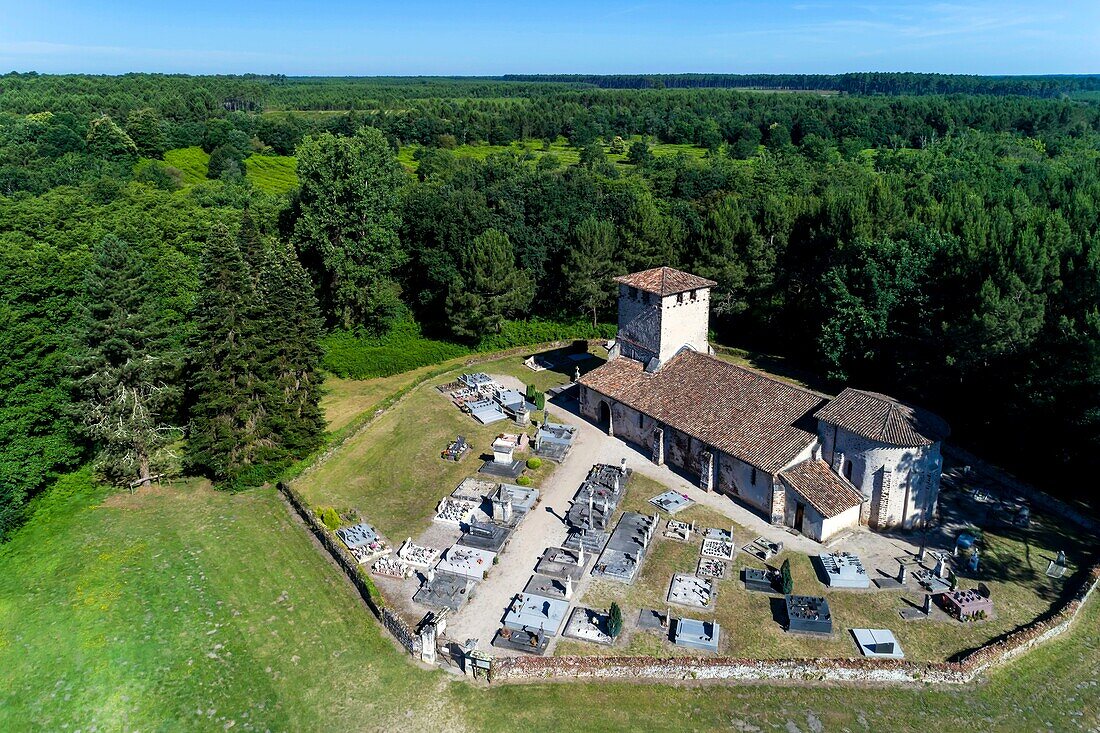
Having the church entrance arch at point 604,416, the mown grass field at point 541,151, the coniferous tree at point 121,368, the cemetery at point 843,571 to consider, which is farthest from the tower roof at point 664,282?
the mown grass field at point 541,151

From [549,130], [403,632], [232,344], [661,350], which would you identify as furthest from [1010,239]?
[549,130]

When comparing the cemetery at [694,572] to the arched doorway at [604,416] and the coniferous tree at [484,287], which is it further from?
the coniferous tree at [484,287]

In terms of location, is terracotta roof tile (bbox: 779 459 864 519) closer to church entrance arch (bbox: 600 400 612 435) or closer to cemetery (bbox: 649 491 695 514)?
cemetery (bbox: 649 491 695 514)

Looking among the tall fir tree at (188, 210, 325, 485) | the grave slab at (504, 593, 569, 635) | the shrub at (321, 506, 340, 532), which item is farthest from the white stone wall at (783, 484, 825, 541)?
the tall fir tree at (188, 210, 325, 485)

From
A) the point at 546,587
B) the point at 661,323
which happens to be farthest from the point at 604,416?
the point at 546,587

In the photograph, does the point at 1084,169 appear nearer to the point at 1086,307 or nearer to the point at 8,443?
the point at 1086,307
